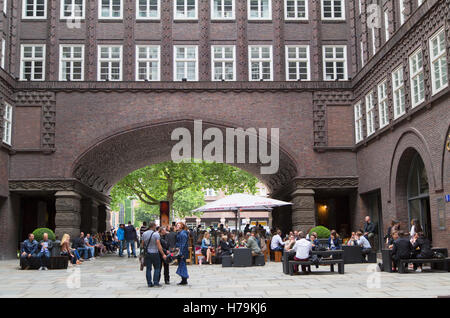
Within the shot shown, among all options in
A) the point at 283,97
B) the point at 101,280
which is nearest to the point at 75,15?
the point at 283,97

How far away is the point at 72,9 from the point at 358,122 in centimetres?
1525

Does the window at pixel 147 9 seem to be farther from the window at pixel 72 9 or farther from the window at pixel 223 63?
the window at pixel 223 63

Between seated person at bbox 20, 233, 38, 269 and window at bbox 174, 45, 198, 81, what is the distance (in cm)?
1146

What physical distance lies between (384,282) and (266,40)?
17837 mm

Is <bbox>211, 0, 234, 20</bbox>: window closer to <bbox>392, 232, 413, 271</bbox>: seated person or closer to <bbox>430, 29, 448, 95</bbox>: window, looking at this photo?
<bbox>430, 29, 448, 95</bbox>: window

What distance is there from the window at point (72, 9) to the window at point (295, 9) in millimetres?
10332

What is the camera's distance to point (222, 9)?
29.0 m

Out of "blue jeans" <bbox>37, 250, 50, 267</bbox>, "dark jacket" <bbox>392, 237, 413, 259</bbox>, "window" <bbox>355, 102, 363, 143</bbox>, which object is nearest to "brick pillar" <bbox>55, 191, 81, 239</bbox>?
"blue jeans" <bbox>37, 250, 50, 267</bbox>

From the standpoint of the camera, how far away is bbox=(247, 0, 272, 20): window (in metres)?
28.9

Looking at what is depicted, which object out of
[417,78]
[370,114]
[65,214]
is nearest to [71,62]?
[65,214]

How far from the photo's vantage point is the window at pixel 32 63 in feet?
91.6

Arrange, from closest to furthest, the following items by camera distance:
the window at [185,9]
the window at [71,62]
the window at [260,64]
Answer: the window at [71,62] < the window at [260,64] < the window at [185,9]

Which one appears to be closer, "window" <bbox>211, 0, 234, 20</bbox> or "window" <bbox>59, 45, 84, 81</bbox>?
"window" <bbox>59, 45, 84, 81</bbox>

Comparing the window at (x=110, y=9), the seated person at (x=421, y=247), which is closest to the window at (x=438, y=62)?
the seated person at (x=421, y=247)
